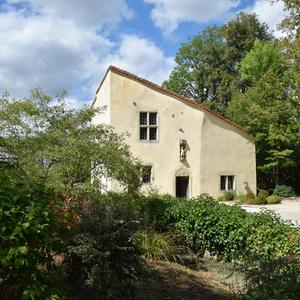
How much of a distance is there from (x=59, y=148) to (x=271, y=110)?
13372 millimetres

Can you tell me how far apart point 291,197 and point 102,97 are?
14.4 m

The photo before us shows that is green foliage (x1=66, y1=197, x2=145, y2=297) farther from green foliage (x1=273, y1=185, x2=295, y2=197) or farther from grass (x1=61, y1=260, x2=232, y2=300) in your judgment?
green foliage (x1=273, y1=185, x2=295, y2=197)

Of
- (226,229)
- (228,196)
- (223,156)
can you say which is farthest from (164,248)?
(223,156)

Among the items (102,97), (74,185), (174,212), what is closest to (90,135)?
(74,185)

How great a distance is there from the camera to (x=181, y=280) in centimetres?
509

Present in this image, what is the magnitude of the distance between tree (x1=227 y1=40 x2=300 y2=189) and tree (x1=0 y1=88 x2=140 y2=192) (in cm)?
1171

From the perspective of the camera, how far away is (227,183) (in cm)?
1628

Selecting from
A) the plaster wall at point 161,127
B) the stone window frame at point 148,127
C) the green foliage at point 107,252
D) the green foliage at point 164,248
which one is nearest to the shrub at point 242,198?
the plaster wall at point 161,127

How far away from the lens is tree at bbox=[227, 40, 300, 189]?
610 inches

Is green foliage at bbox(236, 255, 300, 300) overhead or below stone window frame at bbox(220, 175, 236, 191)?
below

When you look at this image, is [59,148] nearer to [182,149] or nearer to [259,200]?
[182,149]

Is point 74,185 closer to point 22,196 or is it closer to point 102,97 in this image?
point 22,196

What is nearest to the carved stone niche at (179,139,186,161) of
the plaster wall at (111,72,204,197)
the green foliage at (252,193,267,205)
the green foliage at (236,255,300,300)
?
the plaster wall at (111,72,204,197)

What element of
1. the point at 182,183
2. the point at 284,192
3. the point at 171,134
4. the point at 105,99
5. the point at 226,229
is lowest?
the point at 226,229
